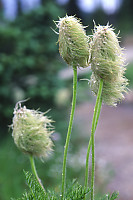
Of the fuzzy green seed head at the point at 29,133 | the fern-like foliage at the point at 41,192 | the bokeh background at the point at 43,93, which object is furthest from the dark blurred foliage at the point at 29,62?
the fern-like foliage at the point at 41,192

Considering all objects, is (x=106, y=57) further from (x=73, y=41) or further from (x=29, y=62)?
(x=29, y=62)

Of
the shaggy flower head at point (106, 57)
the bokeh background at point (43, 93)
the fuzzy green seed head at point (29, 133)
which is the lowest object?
the fuzzy green seed head at point (29, 133)

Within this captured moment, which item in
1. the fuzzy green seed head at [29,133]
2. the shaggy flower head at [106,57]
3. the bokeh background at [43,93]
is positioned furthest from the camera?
the bokeh background at [43,93]

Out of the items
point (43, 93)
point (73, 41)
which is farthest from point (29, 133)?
point (43, 93)

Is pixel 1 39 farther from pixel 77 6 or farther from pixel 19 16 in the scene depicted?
pixel 77 6

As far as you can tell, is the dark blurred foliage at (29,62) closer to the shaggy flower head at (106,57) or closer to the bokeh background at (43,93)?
the bokeh background at (43,93)
